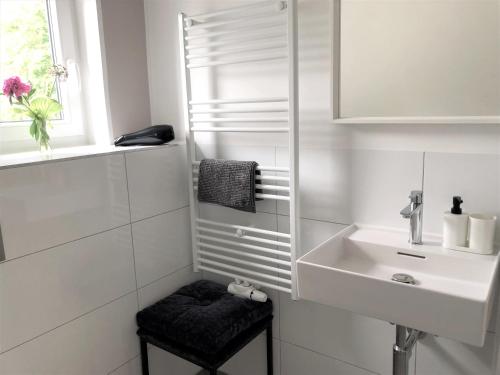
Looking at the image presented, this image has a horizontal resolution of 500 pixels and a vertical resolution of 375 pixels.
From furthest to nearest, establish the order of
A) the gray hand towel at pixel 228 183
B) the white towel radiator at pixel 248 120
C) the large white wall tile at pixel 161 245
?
1. the large white wall tile at pixel 161 245
2. the gray hand towel at pixel 228 183
3. the white towel radiator at pixel 248 120

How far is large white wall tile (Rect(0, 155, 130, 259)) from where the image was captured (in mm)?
1329

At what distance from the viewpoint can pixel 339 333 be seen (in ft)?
5.59

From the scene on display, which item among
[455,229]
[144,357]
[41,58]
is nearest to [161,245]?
[144,357]

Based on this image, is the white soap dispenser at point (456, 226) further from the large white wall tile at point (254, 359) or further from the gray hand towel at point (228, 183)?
the large white wall tile at point (254, 359)

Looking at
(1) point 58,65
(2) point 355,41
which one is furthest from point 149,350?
(2) point 355,41

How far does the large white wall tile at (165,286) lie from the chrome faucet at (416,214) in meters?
1.06

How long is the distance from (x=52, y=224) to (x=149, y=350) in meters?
0.77

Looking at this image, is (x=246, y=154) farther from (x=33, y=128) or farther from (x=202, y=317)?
(x=33, y=128)

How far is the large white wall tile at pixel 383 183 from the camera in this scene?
1434 mm

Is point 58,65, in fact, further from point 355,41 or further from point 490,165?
point 490,165

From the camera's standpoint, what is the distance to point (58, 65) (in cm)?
177

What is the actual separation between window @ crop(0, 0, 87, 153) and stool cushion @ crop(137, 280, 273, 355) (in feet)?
2.79

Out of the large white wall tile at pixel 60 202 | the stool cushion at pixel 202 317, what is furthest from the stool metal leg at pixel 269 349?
the large white wall tile at pixel 60 202

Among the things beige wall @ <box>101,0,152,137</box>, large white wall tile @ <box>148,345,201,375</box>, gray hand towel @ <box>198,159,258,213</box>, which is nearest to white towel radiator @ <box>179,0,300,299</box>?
gray hand towel @ <box>198,159,258,213</box>
